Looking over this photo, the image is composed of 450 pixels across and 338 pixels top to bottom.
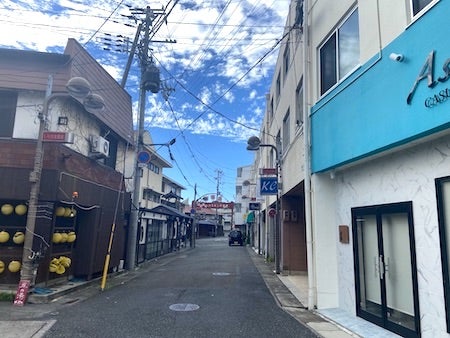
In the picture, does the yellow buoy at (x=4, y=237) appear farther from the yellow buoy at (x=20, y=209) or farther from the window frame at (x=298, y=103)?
the window frame at (x=298, y=103)

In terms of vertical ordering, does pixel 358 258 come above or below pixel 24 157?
below

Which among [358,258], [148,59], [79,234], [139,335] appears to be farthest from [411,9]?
[148,59]

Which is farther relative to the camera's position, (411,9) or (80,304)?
(80,304)

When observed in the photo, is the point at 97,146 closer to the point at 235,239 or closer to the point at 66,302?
the point at 66,302

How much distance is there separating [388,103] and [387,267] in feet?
9.37

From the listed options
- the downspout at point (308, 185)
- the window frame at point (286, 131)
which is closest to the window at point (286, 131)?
the window frame at point (286, 131)

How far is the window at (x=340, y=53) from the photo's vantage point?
295 inches

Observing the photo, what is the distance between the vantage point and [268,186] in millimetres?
14492

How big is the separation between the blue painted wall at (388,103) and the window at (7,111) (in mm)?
8421

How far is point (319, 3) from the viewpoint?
900 cm

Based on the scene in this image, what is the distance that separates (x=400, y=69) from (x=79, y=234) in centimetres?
1012

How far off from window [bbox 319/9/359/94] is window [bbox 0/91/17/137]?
846 centimetres

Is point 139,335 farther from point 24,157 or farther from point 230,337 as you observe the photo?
point 24,157

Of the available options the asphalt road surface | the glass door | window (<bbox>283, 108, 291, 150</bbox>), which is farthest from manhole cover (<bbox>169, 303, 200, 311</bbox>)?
window (<bbox>283, 108, 291, 150</bbox>)
